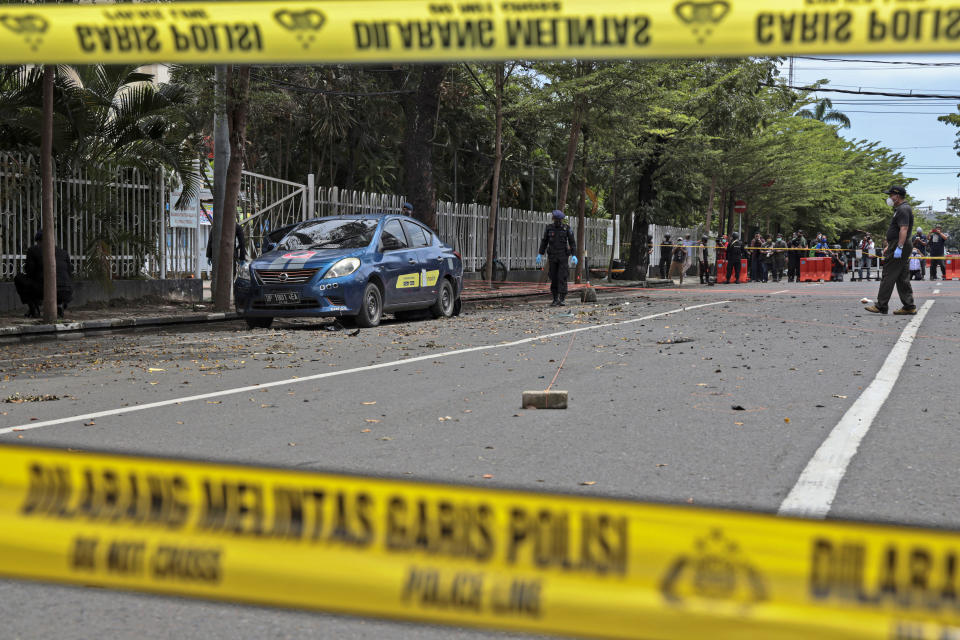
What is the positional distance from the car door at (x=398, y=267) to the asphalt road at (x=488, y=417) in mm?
2032

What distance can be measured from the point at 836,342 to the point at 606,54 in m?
11.4

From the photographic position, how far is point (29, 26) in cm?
229

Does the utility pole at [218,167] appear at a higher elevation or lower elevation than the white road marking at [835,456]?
higher

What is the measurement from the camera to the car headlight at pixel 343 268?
14805 millimetres

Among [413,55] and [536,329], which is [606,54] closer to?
[413,55]

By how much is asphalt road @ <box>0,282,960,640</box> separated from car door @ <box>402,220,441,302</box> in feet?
9.91

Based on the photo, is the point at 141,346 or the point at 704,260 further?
the point at 704,260

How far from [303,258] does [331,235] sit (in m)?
0.87

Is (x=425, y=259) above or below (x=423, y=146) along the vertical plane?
below

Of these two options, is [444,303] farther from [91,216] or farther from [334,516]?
Answer: [334,516]

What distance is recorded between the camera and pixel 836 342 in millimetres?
12695

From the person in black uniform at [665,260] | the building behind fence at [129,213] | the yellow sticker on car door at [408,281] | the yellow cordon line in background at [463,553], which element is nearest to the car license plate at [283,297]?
the yellow sticker on car door at [408,281]

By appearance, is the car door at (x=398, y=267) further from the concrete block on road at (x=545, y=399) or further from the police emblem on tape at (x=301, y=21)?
the police emblem on tape at (x=301, y=21)

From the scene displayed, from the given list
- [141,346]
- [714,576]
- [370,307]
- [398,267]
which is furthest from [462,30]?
[398,267]
